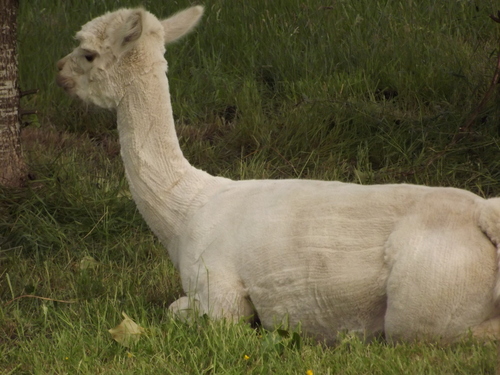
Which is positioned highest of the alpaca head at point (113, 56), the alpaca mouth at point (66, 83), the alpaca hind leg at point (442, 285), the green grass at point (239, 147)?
the alpaca head at point (113, 56)

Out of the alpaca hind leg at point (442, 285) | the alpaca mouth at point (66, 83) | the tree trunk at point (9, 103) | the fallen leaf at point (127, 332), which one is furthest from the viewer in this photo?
the tree trunk at point (9, 103)

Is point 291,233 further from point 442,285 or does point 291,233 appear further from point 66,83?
point 66,83

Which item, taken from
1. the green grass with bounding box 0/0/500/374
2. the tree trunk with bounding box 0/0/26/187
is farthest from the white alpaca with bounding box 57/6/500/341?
the tree trunk with bounding box 0/0/26/187

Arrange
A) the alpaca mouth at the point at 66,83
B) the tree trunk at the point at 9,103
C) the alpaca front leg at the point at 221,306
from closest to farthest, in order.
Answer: the alpaca front leg at the point at 221,306
the alpaca mouth at the point at 66,83
the tree trunk at the point at 9,103

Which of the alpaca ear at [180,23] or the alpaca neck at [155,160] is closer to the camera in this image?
the alpaca neck at [155,160]

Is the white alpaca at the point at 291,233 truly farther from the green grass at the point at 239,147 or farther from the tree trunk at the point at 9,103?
the tree trunk at the point at 9,103

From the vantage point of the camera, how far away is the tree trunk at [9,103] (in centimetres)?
567

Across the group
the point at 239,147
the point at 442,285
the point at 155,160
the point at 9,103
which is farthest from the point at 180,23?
the point at 239,147

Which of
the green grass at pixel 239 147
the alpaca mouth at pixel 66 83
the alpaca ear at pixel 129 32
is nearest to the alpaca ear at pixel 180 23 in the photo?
the alpaca ear at pixel 129 32

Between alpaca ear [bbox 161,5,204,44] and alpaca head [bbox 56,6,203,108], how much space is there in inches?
3.9

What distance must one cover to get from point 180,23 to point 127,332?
1.75 metres

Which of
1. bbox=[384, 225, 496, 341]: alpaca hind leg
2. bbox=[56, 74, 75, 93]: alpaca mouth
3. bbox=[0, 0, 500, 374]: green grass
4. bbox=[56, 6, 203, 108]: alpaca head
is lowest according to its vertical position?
bbox=[0, 0, 500, 374]: green grass

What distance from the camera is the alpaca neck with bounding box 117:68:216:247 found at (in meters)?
4.52

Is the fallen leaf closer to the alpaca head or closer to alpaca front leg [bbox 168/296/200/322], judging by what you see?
alpaca front leg [bbox 168/296/200/322]
